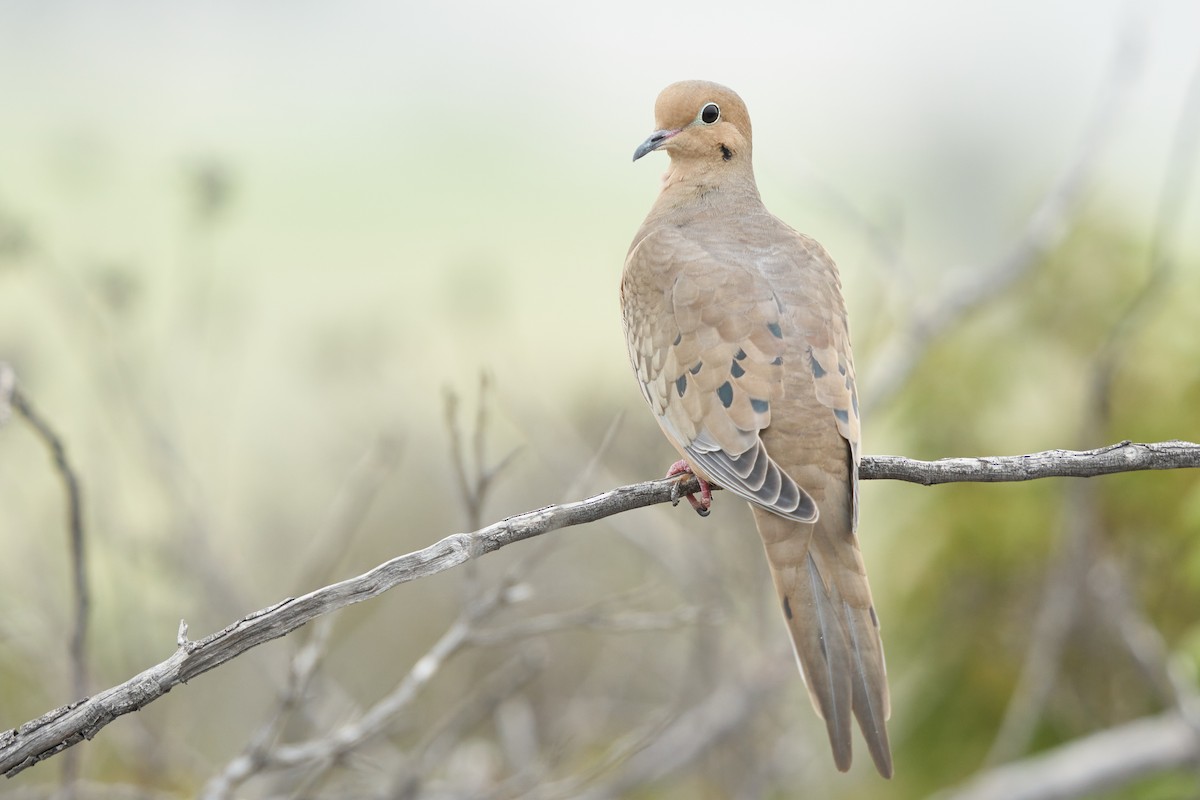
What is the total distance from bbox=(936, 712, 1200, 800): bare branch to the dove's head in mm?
2508

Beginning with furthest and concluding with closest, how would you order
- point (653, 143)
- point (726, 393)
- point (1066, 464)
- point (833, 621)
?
point (653, 143) < point (726, 393) < point (833, 621) < point (1066, 464)

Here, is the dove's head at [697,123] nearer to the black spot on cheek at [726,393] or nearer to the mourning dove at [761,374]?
the mourning dove at [761,374]

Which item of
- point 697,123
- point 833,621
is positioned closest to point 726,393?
point 833,621

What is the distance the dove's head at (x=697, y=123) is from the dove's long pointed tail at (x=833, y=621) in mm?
1424

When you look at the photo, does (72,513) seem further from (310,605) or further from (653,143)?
(653,143)

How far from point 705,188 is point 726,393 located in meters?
1.01

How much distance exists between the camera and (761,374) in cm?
302

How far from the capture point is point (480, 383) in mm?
2844

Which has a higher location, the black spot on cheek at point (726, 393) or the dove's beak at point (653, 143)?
the dove's beak at point (653, 143)

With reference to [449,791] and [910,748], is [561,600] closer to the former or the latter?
[910,748]

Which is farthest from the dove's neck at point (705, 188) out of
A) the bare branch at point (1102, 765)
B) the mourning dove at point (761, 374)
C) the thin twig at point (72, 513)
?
the bare branch at point (1102, 765)

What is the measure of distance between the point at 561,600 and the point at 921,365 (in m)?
2.30

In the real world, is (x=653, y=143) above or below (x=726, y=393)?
above

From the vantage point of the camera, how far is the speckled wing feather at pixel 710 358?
280 centimetres
